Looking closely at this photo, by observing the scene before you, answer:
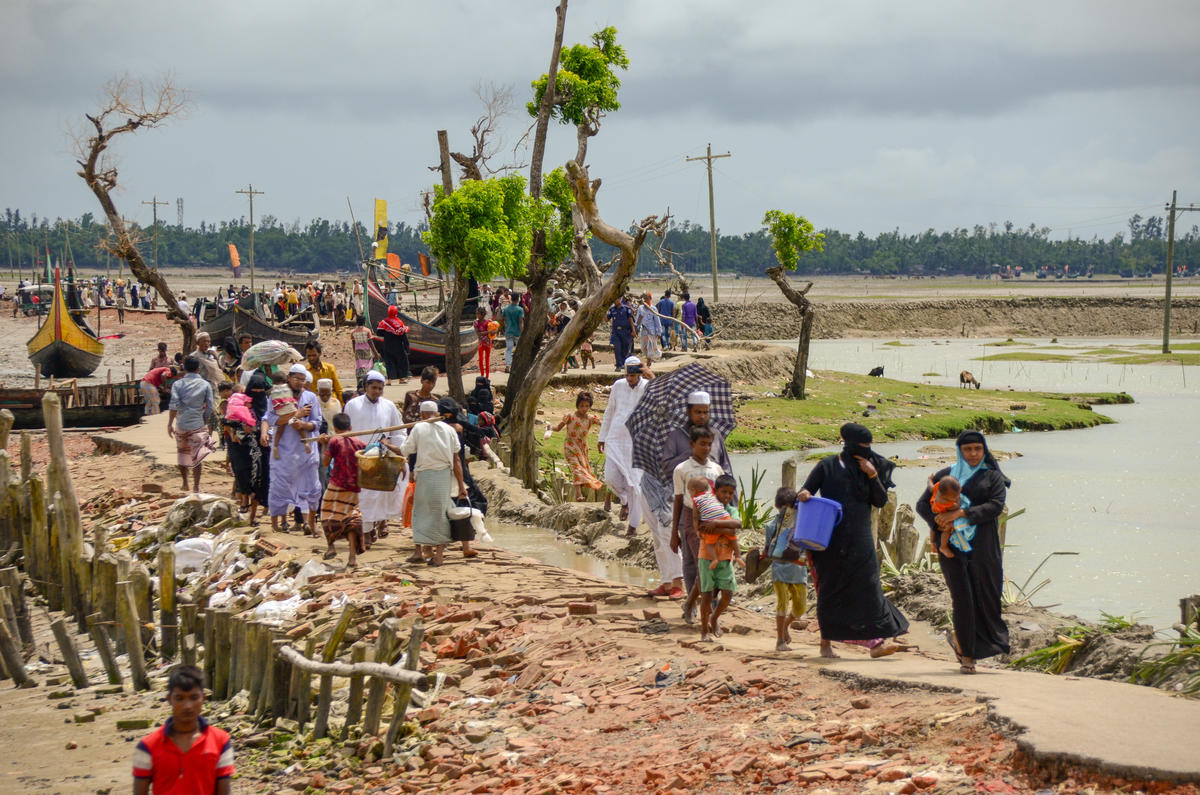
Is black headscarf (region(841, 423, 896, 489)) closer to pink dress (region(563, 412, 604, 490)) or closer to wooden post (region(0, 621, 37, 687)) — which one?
pink dress (region(563, 412, 604, 490))

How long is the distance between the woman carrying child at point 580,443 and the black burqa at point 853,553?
569 cm

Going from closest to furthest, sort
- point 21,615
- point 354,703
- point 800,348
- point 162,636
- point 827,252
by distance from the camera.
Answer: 1. point 354,703
2. point 162,636
3. point 21,615
4. point 800,348
5. point 827,252

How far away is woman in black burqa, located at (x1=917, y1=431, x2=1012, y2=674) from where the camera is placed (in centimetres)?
686

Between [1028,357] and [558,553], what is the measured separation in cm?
3487

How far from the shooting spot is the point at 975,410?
27.5 meters

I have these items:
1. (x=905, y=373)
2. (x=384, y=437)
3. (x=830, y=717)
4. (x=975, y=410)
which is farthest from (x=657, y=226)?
(x=905, y=373)

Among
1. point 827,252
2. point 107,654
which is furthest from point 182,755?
point 827,252

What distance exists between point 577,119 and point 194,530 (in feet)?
34.5

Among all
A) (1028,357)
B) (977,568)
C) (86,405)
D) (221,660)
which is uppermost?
(977,568)

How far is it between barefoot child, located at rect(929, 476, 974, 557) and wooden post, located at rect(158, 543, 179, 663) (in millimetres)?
5870

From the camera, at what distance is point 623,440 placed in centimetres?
1152

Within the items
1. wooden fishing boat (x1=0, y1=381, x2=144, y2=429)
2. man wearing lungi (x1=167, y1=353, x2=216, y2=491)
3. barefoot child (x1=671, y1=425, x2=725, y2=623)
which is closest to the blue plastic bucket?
barefoot child (x1=671, y1=425, x2=725, y2=623)

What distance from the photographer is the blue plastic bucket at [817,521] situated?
7117 millimetres

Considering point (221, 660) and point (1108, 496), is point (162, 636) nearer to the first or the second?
point (221, 660)
